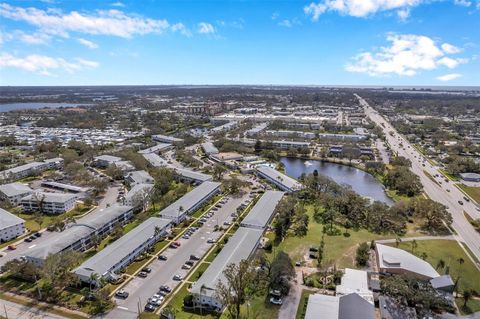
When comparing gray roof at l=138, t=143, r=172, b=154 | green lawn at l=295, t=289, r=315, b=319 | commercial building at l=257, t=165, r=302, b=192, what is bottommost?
green lawn at l=295, t=289, r=315, b=319

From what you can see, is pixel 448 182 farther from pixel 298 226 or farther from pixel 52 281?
pixel 52 281

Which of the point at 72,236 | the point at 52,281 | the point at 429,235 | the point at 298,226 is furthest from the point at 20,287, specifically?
the point at 429,235

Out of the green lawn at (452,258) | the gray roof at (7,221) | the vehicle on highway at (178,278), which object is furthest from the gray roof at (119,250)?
the green lawn at (452,258)

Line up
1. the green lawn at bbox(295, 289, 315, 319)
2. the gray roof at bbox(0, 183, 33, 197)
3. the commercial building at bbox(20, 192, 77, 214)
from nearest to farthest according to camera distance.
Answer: the green lawn at bbox(295, 289, 315, 319) < the commercial building at bbox(20, 192, 77, 214) < the gray roof at bbox(0, 183, 33, 197)

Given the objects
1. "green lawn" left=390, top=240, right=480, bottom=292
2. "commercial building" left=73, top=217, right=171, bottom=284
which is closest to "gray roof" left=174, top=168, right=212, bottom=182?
"commercial building" left=73, top=217, right=171, bottom=284

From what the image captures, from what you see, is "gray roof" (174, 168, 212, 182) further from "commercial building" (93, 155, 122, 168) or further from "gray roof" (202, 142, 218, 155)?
"gray roof" (202, 142, 218, 155)
